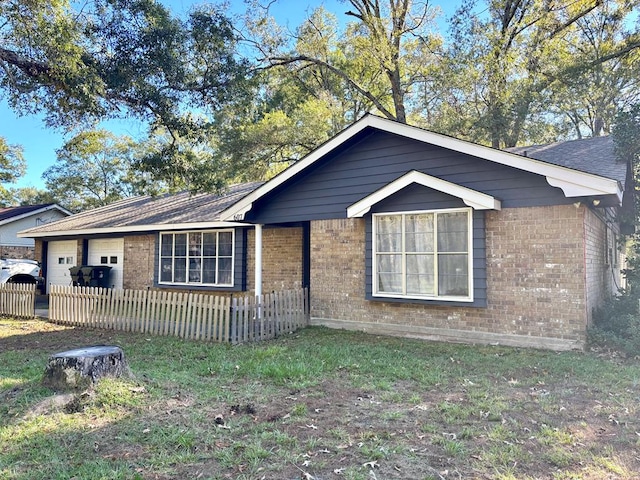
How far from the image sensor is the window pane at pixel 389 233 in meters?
9.53

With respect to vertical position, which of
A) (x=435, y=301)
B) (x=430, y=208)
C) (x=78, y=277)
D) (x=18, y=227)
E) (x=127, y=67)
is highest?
(x=127, y=67)

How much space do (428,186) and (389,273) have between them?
6.64ft

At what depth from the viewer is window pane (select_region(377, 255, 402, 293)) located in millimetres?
9477

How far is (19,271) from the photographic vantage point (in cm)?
1827

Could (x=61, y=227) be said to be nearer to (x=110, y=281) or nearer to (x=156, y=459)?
(x=110, y=281)

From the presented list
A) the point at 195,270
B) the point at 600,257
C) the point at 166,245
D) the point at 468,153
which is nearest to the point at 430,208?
the point at 468,153

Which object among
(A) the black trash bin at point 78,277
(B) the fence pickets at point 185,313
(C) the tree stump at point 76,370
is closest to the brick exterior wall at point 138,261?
(A) the black trash bin at point 78,277

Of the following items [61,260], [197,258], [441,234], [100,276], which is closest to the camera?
[441,234]

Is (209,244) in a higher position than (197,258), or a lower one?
higher

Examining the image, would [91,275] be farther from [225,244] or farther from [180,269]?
[225,244]

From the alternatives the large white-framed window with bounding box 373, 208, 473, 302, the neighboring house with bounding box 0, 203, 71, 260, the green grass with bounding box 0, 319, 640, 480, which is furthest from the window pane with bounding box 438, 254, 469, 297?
the neighboring house with bounding box 0, 203, 71, 260

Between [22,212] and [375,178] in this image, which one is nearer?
[375,178]

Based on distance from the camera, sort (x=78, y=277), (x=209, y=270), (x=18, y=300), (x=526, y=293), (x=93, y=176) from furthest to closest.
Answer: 1. (x=93, y=176)
2. (x=78, y=277)
3. (x=209, y=270)
4. (x=18, y=300)
5. (x=526, y=293)

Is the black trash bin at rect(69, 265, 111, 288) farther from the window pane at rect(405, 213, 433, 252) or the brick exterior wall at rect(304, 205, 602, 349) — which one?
the window pane at rect(405, 213, 433, 252)
